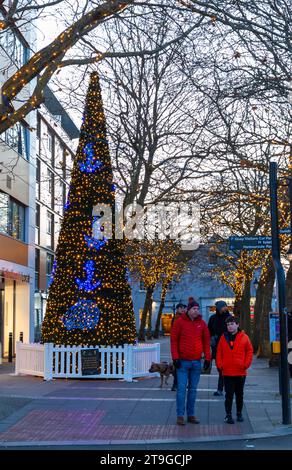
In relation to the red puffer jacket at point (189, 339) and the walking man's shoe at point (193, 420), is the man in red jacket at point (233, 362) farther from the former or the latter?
the walking man's shoe at point (193, 420)

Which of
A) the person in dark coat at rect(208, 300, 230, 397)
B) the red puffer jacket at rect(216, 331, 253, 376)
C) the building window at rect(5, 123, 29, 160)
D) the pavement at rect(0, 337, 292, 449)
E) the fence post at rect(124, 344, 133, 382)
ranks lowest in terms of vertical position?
the pavement at rect(0, 337, 292, 449)

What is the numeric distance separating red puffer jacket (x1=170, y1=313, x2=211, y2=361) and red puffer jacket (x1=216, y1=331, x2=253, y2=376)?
0.28 m

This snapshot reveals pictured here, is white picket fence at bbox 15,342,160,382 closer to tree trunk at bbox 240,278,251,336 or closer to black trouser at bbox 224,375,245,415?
black trouser at bbox 224,375,245,415

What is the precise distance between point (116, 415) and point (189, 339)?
1.95m

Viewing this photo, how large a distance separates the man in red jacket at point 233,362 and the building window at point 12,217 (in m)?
16.9

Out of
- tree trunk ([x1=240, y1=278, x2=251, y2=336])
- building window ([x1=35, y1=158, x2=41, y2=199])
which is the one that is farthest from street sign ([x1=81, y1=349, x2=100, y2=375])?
tree trunk ([x1=240, y1=278, x2=251, y2=336])

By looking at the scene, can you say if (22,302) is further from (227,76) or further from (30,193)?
(227,76)

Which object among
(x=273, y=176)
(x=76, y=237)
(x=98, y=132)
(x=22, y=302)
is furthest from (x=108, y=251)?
(x=22, y=302)

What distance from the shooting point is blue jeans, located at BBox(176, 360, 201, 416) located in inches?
404

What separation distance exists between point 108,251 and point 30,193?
45.2 feet

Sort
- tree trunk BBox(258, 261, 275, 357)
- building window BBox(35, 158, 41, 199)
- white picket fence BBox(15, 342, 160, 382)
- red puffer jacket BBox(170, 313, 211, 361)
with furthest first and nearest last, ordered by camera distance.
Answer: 1. building window BBox(35, 158, 41, 199)
2. tree trunk BBox(258, 261, 275, 357)
3. white picket fence BBox(15, 342, 160, 382)
4. red puffer jacket BBox(170, 313, 211, 361)

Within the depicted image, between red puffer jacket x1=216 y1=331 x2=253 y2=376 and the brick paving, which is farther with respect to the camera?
red puffer jacket x1=216 y1=331 x2=253 y2=376

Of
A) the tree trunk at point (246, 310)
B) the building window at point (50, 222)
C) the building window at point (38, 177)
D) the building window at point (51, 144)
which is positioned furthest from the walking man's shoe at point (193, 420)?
the building window at point (50, 222)

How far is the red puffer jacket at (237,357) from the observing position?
1049 centimetres
